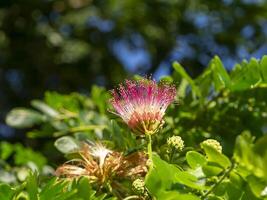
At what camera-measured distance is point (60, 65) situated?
4.15 meters

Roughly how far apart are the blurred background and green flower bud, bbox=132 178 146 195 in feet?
9.15

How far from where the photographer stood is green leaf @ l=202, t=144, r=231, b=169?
2.86 ft

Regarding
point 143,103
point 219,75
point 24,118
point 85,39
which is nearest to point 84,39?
point 85,39

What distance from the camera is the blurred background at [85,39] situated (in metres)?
3.92

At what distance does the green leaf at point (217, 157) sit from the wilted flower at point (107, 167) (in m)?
0.21

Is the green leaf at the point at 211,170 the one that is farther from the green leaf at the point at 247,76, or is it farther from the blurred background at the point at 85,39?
the blurred background at the point at 85,39

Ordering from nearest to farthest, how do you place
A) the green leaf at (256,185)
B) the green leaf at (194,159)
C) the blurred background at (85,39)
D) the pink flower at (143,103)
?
the green leaf at (256,185), the green leaf at (194,159), the pink flower at (143,103), the blurred background at (85,39)

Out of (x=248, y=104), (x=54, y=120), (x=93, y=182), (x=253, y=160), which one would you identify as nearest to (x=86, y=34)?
(x=54, y=120)

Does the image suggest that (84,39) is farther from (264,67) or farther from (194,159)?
(194,159)

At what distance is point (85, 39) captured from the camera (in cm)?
421

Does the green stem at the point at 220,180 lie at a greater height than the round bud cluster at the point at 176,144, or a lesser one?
lesser

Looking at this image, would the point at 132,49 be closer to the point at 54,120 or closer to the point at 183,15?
the point at 183,15

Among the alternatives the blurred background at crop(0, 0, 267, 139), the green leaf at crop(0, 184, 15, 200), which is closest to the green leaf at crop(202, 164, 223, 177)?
the green leaf at crop(0, 184, 15, 200)

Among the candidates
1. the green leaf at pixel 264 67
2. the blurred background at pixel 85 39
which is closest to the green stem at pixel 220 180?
the green leaf at pixel 264 67
